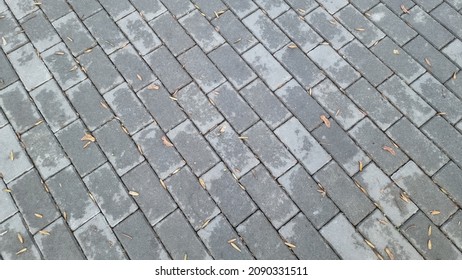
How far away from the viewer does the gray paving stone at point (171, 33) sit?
3668mm

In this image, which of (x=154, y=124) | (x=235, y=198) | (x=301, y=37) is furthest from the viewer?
(x=301, y=37)

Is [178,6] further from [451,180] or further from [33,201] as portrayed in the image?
[451,180]

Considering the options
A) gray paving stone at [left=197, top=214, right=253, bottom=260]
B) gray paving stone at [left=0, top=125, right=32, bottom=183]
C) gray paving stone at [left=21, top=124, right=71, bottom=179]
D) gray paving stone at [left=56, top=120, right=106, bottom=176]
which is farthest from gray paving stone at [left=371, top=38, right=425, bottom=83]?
gray paving stone at [left=0, top=125, right=32, bottom=183]

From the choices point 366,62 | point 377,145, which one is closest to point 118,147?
point 377,145

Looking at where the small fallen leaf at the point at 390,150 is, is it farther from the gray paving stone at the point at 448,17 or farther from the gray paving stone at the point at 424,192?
the gray paving stone at the point at 448,17

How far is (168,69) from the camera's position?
3572 mm

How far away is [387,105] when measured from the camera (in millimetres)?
3402

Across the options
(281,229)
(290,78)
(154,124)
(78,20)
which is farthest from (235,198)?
(78,20)

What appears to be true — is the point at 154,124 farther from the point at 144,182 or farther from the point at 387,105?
the point at 387,105

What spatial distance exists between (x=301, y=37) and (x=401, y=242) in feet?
6.64

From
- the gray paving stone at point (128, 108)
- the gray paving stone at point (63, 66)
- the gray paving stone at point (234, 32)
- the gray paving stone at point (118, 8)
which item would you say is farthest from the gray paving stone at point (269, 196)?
the gray paving stone at point (118, 8)

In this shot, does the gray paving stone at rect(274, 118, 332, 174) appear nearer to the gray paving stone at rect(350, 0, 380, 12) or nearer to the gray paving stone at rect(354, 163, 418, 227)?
the gray paving stone at rect(354, 163, 418, 227)

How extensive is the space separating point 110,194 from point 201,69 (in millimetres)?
1375

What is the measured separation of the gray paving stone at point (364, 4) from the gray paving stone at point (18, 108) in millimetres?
3201
